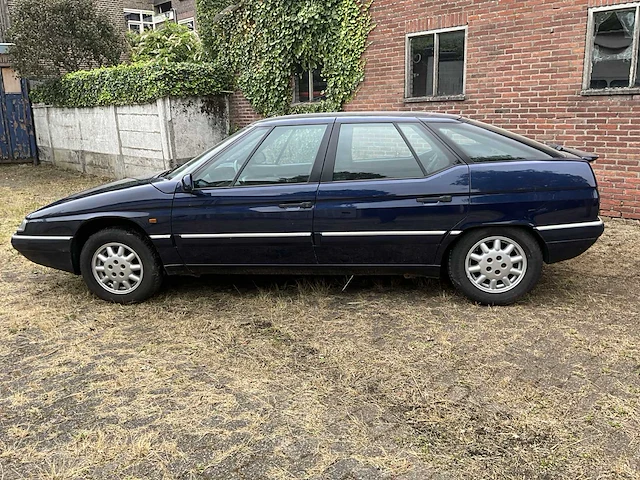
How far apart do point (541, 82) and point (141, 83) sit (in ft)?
24.8

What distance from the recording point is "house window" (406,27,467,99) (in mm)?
8570

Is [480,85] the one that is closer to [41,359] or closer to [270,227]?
[270,227]

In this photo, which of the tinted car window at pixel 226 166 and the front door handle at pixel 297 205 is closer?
the front door handle at pixel 297 205

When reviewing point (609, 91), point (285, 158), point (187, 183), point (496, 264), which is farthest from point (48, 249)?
point (609, 91)

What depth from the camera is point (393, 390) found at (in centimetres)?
319

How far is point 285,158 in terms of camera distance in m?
4.47

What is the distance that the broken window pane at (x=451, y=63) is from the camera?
28.0 feet

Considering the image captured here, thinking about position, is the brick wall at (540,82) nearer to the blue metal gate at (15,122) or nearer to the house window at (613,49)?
the house window at (613,49)

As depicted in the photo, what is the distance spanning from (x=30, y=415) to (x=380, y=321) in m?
2.36

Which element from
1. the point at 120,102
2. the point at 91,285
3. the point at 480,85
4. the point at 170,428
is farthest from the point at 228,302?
the point at 120,102

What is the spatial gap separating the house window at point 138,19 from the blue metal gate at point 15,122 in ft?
25.2

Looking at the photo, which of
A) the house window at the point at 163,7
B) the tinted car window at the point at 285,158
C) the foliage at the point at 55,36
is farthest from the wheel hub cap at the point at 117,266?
the house window at the point at 163,7

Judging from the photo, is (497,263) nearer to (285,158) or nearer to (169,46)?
(285,158)

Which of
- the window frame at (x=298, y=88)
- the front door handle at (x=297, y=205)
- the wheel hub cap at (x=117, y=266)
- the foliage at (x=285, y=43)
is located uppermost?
the foliage at (x=285, y=43)
